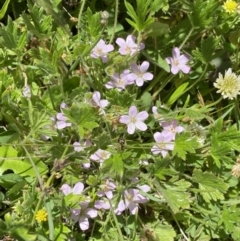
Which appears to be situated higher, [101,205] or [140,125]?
[140,125]

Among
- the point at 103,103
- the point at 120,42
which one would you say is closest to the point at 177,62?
the point at 120,42

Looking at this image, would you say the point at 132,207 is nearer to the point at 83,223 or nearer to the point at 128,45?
the point at 83,223

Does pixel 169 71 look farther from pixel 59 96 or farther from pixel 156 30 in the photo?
pixel 59 96

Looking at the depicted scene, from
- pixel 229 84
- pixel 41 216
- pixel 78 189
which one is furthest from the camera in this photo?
pixel 229 84

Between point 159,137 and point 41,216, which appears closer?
point 41,216

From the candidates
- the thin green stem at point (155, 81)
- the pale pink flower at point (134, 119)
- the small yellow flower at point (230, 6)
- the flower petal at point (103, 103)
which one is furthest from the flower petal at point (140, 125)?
the small yellow flower at point (230, 6)

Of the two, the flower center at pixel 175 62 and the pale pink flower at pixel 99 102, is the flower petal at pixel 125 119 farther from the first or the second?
the flower center at pixel 175 62
